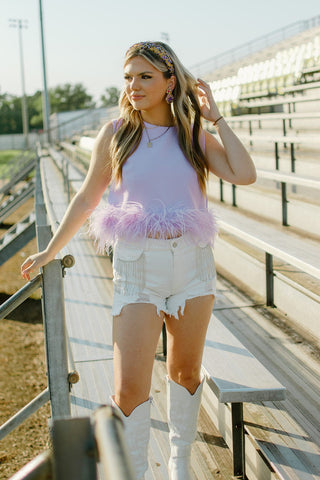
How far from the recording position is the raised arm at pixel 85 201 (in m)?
1.78

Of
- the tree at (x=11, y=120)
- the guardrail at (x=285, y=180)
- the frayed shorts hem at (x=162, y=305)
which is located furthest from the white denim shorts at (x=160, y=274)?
the tree at (x=11, y=120)

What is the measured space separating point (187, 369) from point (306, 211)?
8.18 ft

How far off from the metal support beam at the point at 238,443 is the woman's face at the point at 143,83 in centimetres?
112

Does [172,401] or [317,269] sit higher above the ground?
[317,269]

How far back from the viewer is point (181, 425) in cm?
181

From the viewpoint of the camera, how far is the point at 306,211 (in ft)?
13.1

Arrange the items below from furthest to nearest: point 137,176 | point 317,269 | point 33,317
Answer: point 33,317, point 317,269, point 137,176

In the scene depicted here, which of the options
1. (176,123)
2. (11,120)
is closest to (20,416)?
Answer: (176,123)

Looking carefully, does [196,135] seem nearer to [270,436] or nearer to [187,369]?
[187,369]

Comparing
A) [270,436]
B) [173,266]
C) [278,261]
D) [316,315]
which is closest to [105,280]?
[278,261]

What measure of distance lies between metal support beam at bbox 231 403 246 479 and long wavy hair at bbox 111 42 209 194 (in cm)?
82

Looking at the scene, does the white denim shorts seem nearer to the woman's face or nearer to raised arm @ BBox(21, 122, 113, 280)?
raised arm @ BBox(21, 122, 113, 280)

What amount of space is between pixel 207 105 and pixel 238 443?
3.97 feet

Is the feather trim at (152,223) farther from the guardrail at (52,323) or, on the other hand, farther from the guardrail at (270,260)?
the guardrail at (270,260)
